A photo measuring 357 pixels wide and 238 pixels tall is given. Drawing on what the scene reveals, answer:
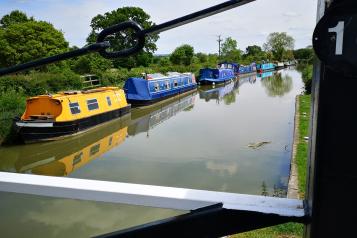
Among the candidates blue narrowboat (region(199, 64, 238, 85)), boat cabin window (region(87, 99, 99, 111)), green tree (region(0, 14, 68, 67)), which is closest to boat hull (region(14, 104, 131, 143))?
boat cabin window (region(87, 99, 99, 111))

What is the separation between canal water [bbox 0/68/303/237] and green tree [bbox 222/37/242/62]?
1481 inches

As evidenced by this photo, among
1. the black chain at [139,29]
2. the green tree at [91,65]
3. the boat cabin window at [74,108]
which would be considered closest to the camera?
the black chain at [139,29]

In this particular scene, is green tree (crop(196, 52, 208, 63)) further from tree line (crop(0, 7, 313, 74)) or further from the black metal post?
the black metal post

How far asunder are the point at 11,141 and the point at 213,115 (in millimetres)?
7631

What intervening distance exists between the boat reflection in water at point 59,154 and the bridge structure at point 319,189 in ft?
25.3

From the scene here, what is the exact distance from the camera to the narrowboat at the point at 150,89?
648 inches

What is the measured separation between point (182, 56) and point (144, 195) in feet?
113

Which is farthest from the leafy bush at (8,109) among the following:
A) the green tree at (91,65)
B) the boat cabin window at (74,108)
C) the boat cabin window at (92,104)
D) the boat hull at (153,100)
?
the green tree at (91,65)

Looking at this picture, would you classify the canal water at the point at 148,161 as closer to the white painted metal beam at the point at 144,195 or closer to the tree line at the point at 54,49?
the tree line at the point at 54,49

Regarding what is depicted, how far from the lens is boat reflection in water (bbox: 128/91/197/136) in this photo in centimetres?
1303

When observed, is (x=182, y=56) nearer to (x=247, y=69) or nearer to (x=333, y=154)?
(x=247, y=69)

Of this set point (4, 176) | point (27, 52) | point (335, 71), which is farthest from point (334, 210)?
point (27, 52)

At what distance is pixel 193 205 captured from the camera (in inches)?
35.6

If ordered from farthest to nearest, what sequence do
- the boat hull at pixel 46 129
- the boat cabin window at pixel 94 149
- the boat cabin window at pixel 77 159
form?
the boat hull at pixel 46 129 < the boat cabin window at pixel 94 149 < the boat cabin window at pixel 77 159
